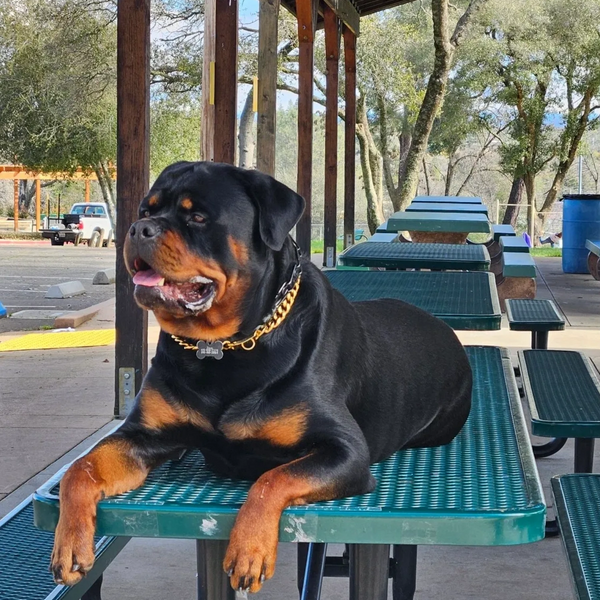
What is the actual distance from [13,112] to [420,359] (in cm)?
3283

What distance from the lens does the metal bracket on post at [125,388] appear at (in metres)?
5.54

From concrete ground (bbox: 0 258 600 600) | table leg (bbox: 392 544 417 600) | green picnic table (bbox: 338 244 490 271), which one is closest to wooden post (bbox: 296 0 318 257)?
concrete ground (bbox: 0 258 600 600)

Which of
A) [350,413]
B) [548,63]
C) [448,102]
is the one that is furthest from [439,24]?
[350,413]

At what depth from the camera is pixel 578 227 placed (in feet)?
57.6

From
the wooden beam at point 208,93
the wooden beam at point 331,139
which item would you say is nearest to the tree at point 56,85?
the wooden beam at point 331,139

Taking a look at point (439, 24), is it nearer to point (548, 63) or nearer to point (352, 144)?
point (352, 144)

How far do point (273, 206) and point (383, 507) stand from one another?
0.72 meters

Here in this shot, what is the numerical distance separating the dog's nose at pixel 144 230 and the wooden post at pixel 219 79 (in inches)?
175

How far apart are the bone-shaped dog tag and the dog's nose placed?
0.90 ft

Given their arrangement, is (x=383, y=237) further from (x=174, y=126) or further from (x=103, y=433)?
(x=174, y=126)

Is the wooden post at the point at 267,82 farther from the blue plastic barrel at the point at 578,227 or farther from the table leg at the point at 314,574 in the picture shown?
the blue plastic barrel at the point at 578,227

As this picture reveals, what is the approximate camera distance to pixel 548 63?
109ft

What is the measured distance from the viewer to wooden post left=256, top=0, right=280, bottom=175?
9086 millimetres

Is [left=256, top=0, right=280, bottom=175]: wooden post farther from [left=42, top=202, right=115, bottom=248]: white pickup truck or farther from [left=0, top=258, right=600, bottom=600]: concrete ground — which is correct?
[left=42, top=202, right=115, bottom=248]: white pickup truck
